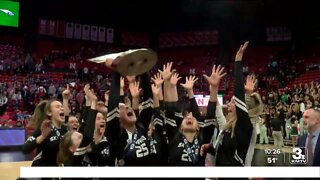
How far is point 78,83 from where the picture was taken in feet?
61.6

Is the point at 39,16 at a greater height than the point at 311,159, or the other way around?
the point at 39,16

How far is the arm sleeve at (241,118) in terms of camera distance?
3.02 m

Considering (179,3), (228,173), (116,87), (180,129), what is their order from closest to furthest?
(228,173) → (116,87) → (180,129) → (179,3)

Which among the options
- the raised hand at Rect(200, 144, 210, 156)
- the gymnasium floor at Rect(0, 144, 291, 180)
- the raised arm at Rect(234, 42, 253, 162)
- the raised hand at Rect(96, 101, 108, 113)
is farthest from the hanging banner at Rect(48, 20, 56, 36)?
the raised arm at Rect(234, 42, 253, 162)

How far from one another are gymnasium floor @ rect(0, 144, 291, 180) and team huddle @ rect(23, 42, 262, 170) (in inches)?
96.0

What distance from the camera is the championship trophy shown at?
279 centimetres

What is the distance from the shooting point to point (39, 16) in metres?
20.0

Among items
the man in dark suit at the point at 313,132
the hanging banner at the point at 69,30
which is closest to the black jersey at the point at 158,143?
the man in dark suit at the point at 313,132

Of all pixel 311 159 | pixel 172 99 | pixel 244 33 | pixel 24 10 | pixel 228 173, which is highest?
pixel 24 10

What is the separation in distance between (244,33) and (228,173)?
16418 millimetres

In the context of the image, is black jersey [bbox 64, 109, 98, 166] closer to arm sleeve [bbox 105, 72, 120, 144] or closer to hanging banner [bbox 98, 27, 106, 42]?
arm sleeve [bbox 105, 72, 120, 144]

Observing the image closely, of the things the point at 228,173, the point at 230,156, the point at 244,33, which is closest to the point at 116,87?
the point at 230,156

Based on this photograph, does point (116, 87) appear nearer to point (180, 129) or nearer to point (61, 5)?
point (180, 129)

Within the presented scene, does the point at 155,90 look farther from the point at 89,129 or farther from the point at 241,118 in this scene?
the point at 241,118
